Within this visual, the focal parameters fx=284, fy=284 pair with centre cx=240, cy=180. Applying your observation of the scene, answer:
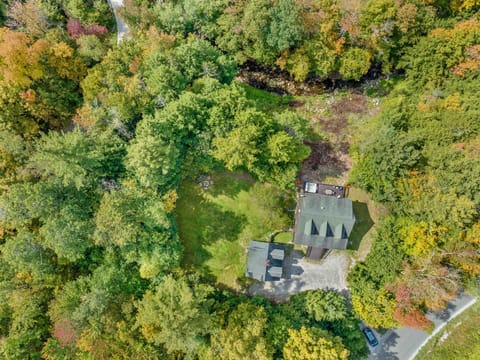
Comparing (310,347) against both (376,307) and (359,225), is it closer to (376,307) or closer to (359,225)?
(376,307)

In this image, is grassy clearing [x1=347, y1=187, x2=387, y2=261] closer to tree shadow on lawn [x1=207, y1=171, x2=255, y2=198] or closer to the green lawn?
the green lawn

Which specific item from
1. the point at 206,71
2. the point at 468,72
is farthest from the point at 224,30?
the point at 468,72

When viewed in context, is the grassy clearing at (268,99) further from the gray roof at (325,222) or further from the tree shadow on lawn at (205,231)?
the tree shadow on lawn at (205,231)

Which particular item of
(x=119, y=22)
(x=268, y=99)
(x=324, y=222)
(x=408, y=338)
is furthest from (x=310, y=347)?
(x=119, y=22)

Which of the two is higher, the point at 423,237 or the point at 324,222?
the point at 324,222

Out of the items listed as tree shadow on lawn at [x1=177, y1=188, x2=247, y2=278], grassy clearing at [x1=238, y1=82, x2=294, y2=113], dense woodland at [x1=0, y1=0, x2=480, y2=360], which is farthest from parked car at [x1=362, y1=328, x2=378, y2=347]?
grassy clearing at [x1=238, y1=82, x2=294, y2=113]
